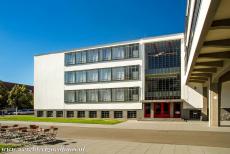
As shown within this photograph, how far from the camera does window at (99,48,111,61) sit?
47.2 metres

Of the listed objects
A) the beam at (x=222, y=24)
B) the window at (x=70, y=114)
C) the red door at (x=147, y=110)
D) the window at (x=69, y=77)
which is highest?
the beam at (x=222, y=24)

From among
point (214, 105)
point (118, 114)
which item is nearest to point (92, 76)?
point (118, 114)

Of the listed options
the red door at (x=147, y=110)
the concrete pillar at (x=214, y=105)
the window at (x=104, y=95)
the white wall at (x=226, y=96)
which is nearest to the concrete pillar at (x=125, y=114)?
the red door at (x=147, y=110)

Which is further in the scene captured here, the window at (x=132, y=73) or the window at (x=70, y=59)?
the window at (x=70, y=59)

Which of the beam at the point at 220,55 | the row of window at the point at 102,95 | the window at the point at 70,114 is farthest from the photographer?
the window at the point at 70,114

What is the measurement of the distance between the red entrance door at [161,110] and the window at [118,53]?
10179 millimetres

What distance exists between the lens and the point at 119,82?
45688 mm

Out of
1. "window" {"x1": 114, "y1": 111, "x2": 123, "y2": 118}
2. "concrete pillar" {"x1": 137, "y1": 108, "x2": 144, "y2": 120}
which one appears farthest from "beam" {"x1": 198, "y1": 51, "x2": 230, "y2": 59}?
"window" {"x1": 114, "y1": 111, "x2": 123, "y2": 118}

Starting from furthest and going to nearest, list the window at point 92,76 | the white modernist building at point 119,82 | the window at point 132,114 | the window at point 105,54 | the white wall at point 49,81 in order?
the white wall at point 49,81
the window at point 92,76
the window at point 105,54
the window at point 132,114
the white modernist building at point 119,82

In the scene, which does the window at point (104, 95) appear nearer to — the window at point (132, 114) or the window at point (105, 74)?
the window at point (105, 74)

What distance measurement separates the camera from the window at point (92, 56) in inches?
1914

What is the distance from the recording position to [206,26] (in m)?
9.21

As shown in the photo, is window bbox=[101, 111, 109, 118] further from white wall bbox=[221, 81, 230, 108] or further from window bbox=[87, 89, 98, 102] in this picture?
white wall bbox=[221, 81, 230, 108]

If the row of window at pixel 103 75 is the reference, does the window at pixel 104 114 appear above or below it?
below
